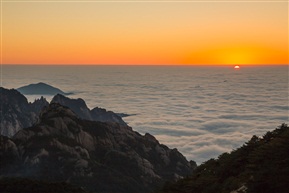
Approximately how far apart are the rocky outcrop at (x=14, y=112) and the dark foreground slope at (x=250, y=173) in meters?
111

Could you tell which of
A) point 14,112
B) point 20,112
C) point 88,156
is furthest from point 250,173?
point 20,112

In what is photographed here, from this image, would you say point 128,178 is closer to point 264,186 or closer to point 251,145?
point 251,145

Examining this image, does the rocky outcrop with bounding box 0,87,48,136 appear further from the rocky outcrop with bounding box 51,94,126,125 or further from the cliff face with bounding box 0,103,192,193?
the cliff face with bounding box 0,103,192,193

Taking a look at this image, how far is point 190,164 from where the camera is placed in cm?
9219

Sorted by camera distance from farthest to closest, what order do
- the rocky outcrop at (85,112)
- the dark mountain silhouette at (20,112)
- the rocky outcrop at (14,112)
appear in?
the rocky outcrop at (85,112), the dark mountain silhouette at (20,112), the rocky outcrop at (14,112)

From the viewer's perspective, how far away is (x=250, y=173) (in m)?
20.7

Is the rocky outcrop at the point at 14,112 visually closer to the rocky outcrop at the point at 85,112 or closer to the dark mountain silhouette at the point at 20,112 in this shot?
the dark mountain silhouette at the point at 20,112

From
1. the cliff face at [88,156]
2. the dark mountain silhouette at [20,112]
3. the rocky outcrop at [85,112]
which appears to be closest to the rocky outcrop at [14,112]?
the dark mountain silhouette at [20,112]

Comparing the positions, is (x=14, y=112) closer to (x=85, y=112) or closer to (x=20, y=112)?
(x=20, y=112)

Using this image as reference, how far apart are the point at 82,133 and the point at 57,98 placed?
252 ft

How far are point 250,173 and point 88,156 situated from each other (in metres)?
60.0

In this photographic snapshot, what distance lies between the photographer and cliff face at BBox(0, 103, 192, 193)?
68000 millimetres

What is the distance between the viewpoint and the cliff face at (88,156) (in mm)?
68000

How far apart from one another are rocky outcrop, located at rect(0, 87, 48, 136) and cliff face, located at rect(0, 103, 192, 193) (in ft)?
143
